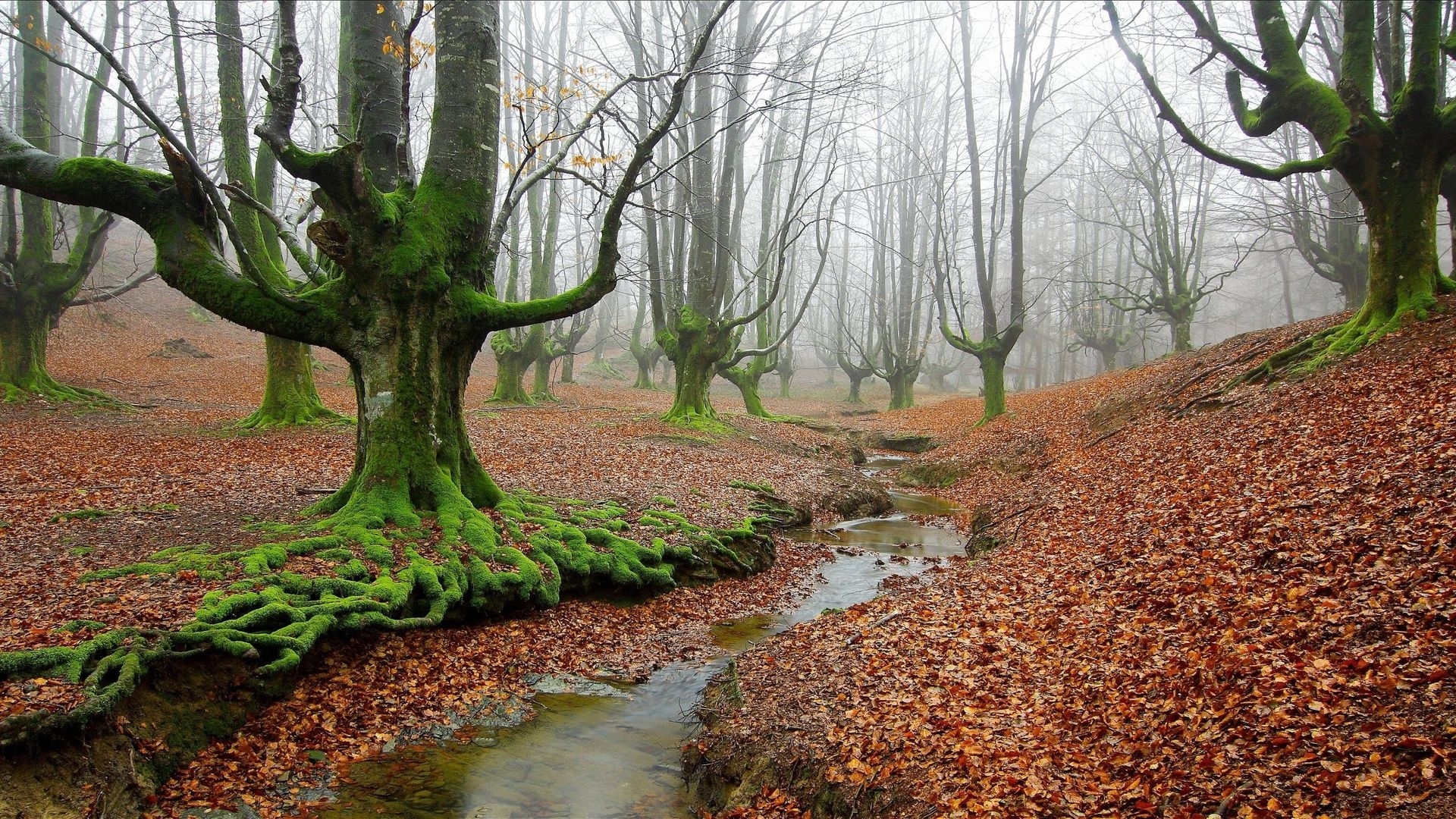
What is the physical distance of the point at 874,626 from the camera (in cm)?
629

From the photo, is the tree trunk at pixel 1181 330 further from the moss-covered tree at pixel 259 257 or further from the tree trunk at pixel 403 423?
the moss-covered tree at pixel 259 257

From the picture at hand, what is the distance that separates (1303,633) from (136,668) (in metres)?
6.52

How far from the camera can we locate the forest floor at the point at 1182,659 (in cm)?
335

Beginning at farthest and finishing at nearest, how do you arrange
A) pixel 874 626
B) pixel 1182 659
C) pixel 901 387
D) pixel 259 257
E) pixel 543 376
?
pixel 901 387, pixel 543 376, pixel 259 257, pixel 874 626, pixel 1182 659

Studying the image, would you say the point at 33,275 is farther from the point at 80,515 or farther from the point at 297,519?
the point at 297,519

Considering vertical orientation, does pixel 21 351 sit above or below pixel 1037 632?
above

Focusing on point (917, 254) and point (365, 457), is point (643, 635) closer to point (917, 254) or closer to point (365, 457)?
point (365, 457)

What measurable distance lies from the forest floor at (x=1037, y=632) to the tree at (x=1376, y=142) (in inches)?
31.6

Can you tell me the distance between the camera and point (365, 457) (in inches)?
285

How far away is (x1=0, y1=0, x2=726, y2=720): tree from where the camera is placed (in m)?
5.96

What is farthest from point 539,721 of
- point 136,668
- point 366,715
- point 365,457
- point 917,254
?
point 917,254

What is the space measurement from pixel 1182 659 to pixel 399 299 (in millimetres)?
6880

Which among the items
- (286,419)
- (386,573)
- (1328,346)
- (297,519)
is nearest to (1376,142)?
(1328,346)

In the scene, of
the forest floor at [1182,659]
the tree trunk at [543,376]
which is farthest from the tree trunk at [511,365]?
the forest floor at [1182,659]
